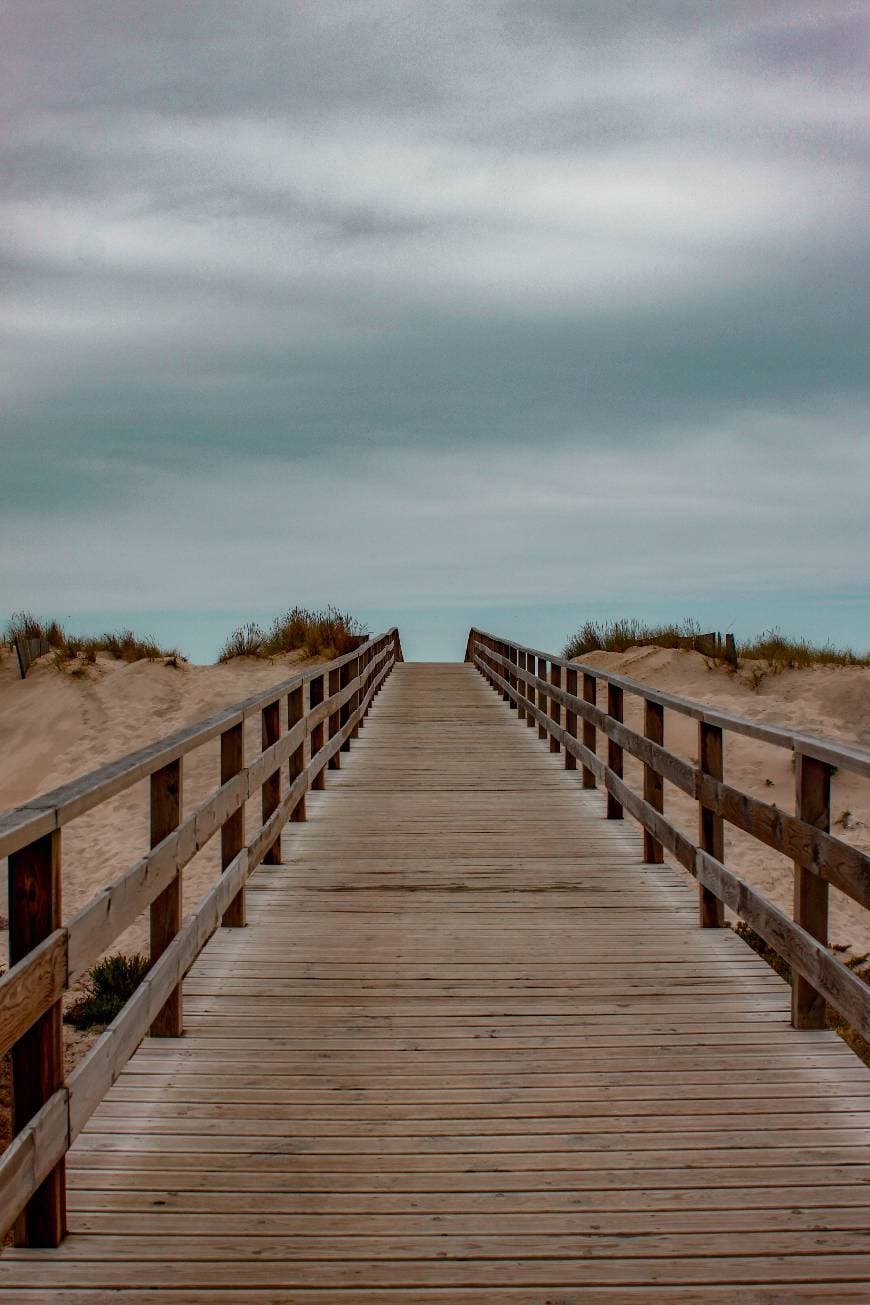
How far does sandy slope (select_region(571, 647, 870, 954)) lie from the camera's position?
53.4 feet

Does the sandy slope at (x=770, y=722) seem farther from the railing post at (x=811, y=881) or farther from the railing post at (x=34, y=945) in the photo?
the railing post at (x=34, y=945)

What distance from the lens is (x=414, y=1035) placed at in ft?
14.5

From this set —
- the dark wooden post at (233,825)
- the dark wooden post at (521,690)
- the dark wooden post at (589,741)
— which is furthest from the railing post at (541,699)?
the dark wooden post at (233,825)

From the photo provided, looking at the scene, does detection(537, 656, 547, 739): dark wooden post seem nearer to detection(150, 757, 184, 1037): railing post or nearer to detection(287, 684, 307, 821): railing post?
detection(287, 684, 307, 821): railing post

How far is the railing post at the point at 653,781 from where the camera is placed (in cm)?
686

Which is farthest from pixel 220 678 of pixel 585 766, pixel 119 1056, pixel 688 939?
pixel 119 1056

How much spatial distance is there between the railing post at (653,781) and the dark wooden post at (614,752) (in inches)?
39.4

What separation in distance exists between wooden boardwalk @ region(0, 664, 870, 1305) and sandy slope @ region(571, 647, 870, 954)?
1013 centimetres

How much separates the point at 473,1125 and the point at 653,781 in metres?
3.72

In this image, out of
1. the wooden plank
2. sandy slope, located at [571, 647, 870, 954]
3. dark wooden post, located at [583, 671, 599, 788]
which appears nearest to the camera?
the wooden plank

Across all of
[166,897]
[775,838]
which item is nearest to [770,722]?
[775,838]

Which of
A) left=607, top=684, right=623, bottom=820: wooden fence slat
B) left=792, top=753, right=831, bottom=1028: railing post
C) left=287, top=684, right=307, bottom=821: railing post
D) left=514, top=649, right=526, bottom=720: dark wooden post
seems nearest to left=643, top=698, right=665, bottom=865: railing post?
left=607, top=684, right=623, bottom=820: wooden fence slat

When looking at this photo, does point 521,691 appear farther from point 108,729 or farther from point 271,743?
point 271,743

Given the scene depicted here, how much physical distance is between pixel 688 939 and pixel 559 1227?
9.36ft
